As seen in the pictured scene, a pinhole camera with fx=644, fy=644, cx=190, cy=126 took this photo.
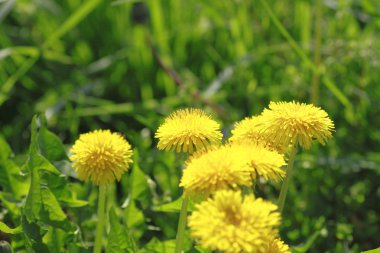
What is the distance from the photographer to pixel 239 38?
236cm

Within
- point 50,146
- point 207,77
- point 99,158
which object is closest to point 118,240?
point 99,158

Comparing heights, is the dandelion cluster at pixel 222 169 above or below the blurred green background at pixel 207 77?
below

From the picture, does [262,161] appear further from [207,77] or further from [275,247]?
[207,77]

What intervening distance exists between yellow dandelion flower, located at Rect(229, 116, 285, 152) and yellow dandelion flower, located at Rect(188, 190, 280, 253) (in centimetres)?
22

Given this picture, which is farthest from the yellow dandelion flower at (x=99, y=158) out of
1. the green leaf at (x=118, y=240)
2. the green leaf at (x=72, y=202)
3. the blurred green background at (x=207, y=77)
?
the blurred green background at (x=207, y=77)

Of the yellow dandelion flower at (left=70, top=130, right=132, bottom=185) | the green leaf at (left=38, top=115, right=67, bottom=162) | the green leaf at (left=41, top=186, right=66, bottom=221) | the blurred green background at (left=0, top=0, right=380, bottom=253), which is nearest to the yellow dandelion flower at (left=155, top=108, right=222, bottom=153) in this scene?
the yellow dandelion flower at (left=70, top=130, right=132, bottom=185)

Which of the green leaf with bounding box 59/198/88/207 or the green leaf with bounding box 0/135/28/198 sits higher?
the green leaf with bounding box 0/135/28/198

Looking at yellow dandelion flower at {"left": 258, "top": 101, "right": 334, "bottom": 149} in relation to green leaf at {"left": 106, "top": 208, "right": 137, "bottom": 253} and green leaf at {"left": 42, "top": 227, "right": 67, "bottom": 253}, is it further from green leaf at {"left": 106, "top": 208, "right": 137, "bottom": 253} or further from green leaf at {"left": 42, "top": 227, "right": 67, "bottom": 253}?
green leaf at {"left": 42, "top": 227, "right": 67, "bottom": 253}

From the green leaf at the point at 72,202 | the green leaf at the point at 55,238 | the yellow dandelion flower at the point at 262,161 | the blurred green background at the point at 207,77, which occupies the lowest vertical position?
the yellow dandelion flower at the point at 262,161

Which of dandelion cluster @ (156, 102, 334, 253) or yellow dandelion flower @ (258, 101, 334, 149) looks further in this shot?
yellow dandelion flower @ (258, 101, 334, 149)

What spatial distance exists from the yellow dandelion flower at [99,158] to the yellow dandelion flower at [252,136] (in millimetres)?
193

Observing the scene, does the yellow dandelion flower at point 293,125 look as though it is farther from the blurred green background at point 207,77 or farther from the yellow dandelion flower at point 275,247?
the blurred green background at point 207,77

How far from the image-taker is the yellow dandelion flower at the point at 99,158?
1.05 m

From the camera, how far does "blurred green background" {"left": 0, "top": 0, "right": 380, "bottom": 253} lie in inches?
70.9
